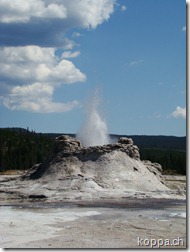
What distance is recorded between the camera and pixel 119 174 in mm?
26984

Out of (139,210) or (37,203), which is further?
(37,203)

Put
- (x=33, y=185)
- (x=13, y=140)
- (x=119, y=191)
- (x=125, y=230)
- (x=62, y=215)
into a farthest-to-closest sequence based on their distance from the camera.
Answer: (x=13, y=140) < (x=33, y=185) < (x=119, y=191) < (x=62, y=215) < (x=125, y=230)

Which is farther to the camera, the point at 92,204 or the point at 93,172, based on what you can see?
the point at 93,172

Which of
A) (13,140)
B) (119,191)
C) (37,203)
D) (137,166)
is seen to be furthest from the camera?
(13,140)

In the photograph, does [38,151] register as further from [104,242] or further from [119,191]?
→ [104,242]

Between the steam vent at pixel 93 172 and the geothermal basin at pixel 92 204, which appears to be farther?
the steam vent at pixel 93 172

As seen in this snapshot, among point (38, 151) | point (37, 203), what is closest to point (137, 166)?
point (37, 203)

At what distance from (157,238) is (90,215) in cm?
508

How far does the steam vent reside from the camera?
2517cm

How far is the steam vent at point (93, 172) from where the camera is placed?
82.6 ft

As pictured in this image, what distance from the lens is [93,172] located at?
1073 inches

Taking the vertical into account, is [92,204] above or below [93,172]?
below

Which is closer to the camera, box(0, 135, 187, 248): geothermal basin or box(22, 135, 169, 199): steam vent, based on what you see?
box(0, 135, 187, 248): geothermal basin

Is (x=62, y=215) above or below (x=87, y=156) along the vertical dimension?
below
